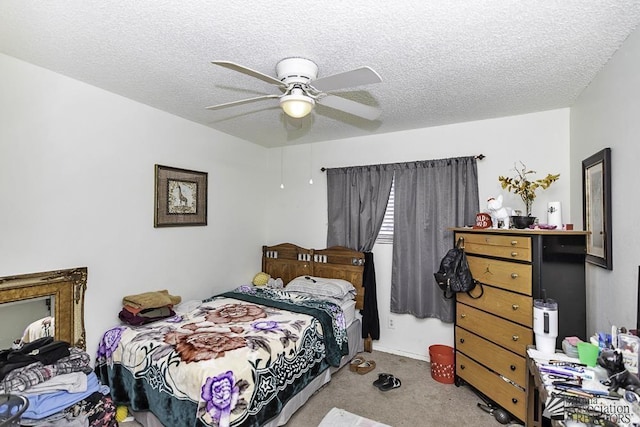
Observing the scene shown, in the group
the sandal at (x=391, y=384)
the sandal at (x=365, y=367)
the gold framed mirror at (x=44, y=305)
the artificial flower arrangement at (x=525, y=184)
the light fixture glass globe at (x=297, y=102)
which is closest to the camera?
the light fixture glass globe at (x=297, y=102)

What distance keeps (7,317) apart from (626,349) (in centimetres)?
366

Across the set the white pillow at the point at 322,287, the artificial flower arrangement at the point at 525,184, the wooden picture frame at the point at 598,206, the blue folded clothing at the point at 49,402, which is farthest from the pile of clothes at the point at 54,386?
the artificial flower arrangement at the point at 525,184

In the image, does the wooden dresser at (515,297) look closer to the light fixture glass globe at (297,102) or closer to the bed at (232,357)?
the bed at (232,357)

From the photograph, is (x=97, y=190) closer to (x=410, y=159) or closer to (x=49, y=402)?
(x=49, y=402)

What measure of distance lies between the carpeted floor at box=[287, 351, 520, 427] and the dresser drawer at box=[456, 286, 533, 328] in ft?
2.78

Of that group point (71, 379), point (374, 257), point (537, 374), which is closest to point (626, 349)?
point (537, 374)

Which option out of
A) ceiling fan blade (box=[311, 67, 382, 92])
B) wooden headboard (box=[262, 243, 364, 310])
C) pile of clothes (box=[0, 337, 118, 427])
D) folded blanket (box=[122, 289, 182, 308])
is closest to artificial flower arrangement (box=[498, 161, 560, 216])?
wooden headboard (box=[262, 243, 364, 310])

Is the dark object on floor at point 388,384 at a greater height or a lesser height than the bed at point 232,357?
lesser

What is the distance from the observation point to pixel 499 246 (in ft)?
8.36

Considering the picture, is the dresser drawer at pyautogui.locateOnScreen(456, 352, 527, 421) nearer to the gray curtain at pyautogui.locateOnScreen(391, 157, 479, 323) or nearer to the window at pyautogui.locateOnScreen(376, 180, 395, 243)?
the gray curtain at pyautogui.locateOnScreen(391, 157, 479, 323)

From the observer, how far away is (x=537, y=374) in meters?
1.79

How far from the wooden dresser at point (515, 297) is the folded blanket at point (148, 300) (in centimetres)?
281

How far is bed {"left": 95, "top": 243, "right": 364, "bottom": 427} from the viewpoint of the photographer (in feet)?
6.35

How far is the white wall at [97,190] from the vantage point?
83.7 inches
